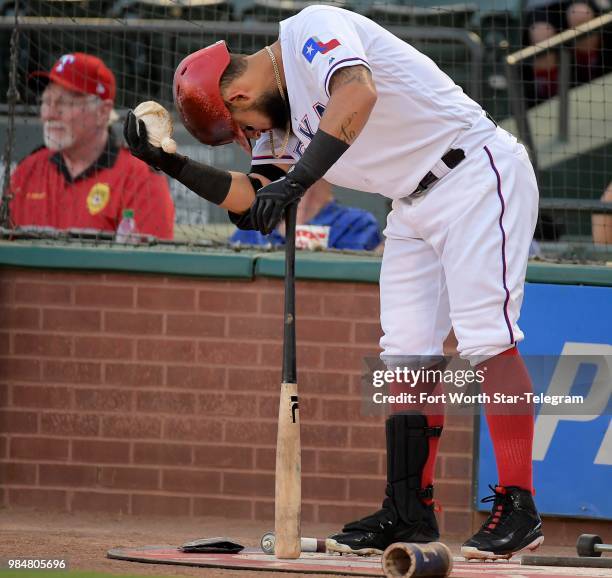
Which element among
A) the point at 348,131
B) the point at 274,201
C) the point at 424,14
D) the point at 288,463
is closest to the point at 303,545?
the point at 288,463

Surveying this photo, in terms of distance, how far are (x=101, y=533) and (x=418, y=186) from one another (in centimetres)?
228

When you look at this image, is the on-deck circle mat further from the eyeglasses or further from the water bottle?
the eyeglasses

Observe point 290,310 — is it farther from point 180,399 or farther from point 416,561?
point 180,399

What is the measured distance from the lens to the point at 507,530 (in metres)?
4.07

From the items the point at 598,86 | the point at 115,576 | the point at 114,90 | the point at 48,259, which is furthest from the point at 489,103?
the point at 115,576

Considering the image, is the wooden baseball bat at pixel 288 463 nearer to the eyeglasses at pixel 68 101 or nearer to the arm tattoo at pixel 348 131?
the arm tattoo at pixel 348 131

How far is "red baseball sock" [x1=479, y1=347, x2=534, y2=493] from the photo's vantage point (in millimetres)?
4137

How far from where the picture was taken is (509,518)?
13.5ft

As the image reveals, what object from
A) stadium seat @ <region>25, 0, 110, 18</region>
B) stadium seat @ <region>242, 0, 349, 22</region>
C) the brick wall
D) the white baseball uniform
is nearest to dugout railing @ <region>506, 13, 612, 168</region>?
stadium seat @ <region>242, 0, 349, 22</region>

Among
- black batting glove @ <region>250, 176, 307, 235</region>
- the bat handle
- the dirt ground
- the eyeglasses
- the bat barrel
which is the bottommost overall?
the dirt ground

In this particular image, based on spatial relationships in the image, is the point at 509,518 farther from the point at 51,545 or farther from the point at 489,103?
the point at 489,103

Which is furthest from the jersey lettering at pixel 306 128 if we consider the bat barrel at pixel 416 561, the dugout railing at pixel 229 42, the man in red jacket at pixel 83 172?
the dugout railing at pixel 229 42

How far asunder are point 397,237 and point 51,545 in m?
1.71

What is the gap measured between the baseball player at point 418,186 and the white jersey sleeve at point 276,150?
0.04 metres
